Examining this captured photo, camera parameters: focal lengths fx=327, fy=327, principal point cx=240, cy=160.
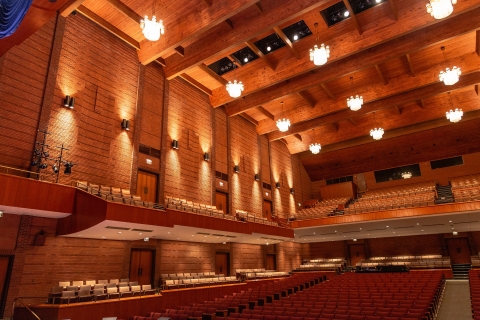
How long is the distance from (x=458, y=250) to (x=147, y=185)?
16737mm

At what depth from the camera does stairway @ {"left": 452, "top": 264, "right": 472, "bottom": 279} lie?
1524 centimetres

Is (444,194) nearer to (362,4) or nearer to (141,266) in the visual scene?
(362,4)

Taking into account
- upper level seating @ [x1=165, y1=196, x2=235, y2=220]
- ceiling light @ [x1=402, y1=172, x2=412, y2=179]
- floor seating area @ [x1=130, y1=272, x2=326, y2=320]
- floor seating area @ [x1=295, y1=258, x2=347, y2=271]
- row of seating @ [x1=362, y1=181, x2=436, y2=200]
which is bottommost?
floor seating area @ [x1=130, y1=272, x2=326, y2=320]

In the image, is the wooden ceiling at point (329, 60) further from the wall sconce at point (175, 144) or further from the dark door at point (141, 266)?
the dark door at point (141, 266)

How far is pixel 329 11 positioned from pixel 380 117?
9.15m

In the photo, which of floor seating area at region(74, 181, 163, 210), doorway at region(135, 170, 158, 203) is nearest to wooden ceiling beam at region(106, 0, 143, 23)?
doorway at region(135, 170, 158, 203)

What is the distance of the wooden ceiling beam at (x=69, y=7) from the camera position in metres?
9.00

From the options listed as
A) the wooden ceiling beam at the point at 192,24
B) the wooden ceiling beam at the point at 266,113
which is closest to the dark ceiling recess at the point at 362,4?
the wooden ceiling beam at the point at 192,24

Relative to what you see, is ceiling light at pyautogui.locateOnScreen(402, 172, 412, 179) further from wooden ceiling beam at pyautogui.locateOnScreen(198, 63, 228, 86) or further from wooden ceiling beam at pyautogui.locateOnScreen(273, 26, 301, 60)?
wooden ceiling beam at pyautogui.locateOnScreen(198, 63, 228, 86)

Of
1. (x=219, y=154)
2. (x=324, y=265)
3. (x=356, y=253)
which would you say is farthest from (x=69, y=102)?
(x=356, y=253)

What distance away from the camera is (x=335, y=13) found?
1120 centimetres

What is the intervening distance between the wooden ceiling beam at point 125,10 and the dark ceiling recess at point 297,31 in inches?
201

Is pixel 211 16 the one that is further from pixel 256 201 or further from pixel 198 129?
pixel 256 201

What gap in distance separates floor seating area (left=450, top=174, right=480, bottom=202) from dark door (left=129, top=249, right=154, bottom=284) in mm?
12473
